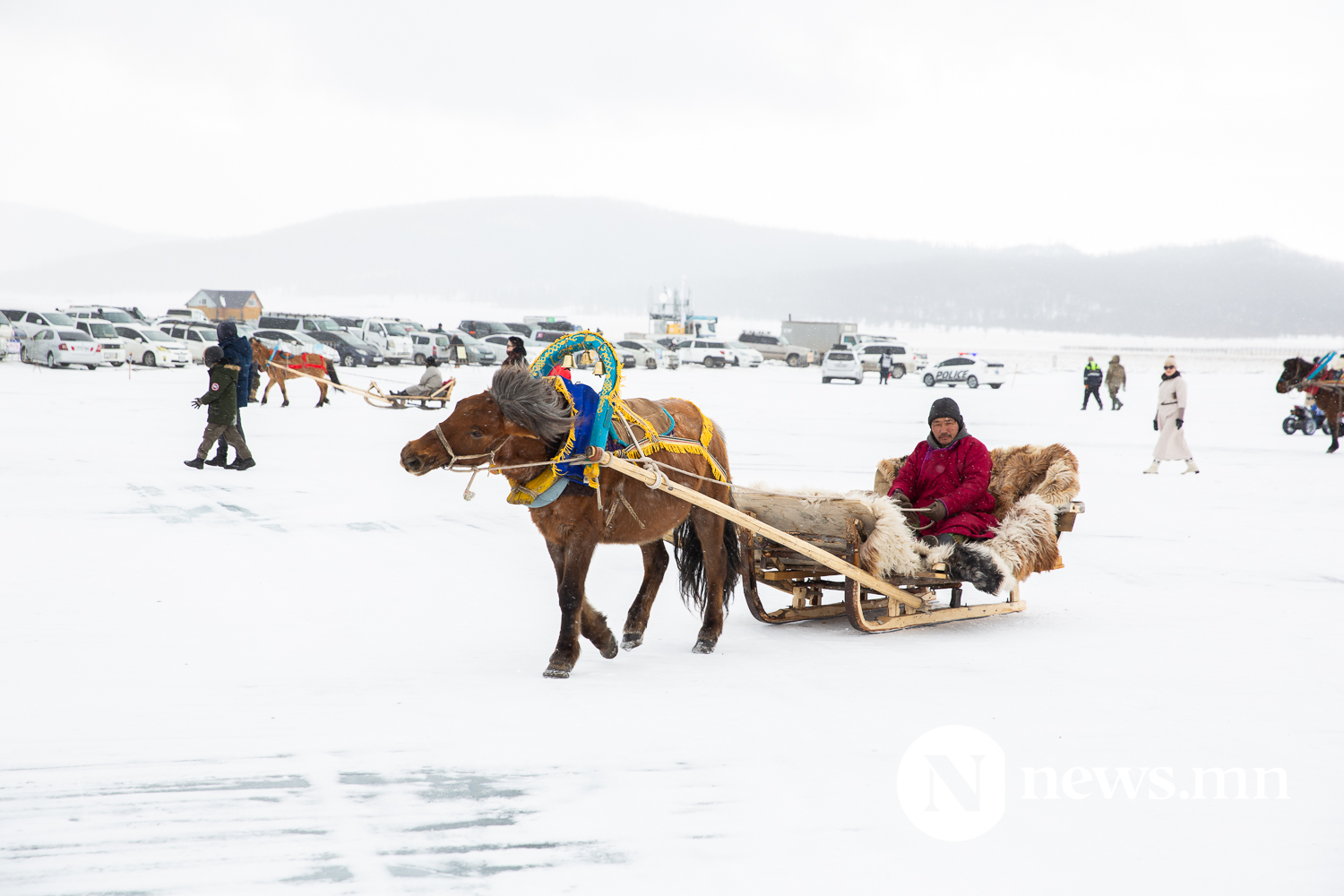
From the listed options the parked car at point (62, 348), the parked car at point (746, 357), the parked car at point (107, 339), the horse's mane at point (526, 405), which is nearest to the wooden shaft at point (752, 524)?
the horse's mane at point (526, 405)

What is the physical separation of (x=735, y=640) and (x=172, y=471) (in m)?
8.53

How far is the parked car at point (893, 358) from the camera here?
4734cm

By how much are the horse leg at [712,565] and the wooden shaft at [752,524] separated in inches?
4.8

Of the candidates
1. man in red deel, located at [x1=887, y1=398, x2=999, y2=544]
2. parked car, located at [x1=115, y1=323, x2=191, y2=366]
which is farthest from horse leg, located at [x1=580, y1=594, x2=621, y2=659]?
parked car, located at [x1=115, y1=323, x2=191, y2=366]

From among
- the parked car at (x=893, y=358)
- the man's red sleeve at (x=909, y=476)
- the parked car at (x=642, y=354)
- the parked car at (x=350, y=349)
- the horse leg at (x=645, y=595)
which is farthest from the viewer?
the parked car at (x=893, y=358)

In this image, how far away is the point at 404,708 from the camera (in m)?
4.78

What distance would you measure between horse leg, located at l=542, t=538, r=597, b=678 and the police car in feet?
119

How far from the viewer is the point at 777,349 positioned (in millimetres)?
59812

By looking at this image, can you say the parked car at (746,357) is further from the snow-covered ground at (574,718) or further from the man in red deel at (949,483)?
the man in red deel at (949,483)

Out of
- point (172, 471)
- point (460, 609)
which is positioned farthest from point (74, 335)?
point (460, 609)

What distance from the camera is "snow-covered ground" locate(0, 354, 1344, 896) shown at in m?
3.36

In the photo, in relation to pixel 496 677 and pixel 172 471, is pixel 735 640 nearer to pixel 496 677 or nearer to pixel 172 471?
pixel 496 677

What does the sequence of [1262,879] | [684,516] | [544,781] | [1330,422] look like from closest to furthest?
[1262,879]
[544,781]
[684,516]
[1330,422]

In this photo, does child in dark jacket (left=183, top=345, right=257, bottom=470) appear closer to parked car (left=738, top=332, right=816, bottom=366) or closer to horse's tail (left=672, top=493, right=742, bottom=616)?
horse's tail (left=672, top=493, right=742, bottom=616)
